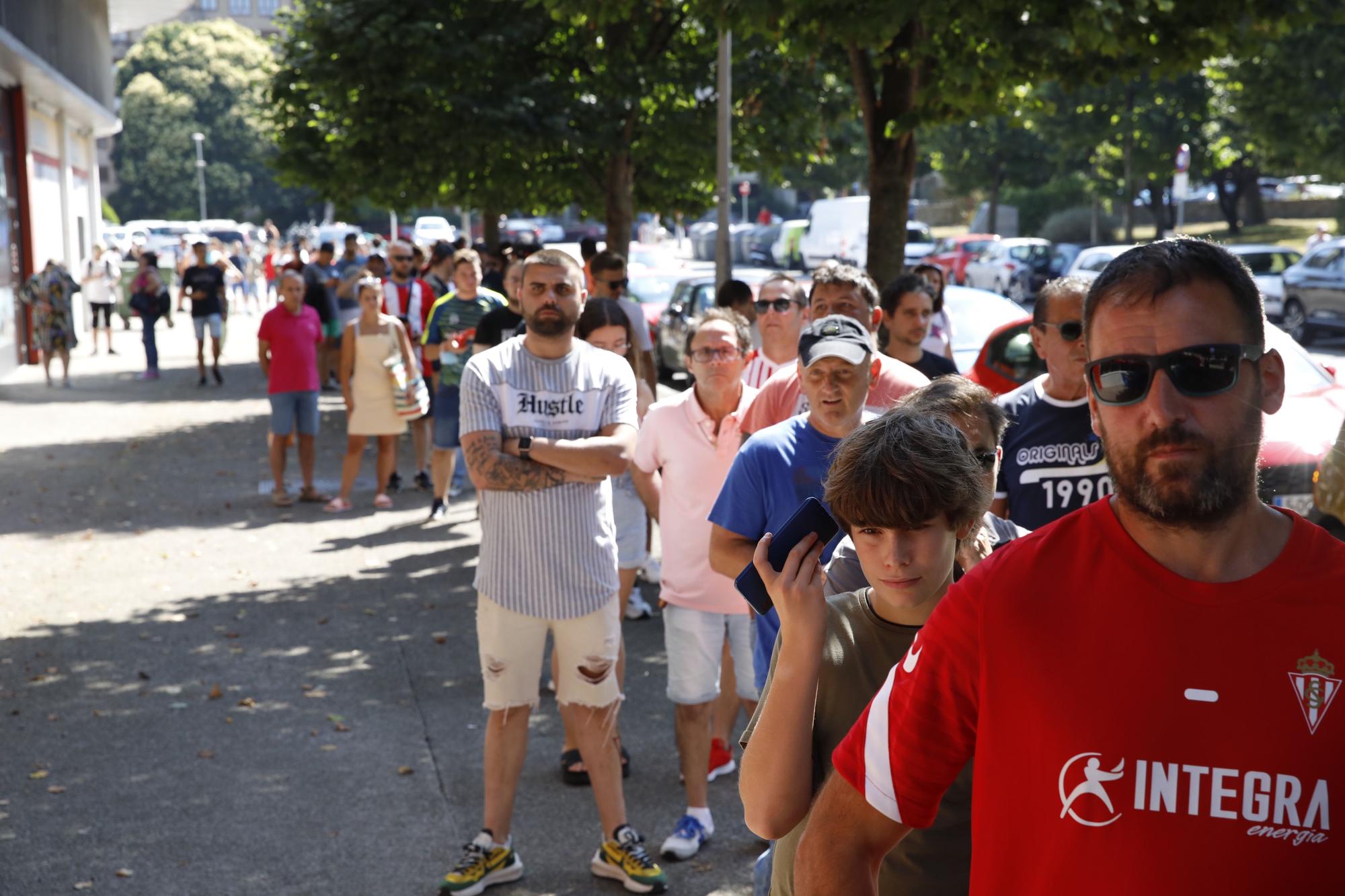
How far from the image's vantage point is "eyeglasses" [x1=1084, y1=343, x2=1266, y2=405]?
1.79 m

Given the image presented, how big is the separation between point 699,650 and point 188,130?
285 ft

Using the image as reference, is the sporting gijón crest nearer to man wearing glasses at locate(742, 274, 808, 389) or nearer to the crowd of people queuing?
the crowd of people queuing

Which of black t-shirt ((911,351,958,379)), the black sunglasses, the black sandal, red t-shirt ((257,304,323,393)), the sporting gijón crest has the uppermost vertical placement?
the black sunglasses

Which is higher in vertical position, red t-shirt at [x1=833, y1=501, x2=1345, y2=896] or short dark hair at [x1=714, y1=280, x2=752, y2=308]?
short dark hair at [x1=714, y1=280, x2=752, y2=308]

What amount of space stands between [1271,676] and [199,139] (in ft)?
266

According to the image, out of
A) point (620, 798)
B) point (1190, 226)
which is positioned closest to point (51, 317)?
point (620, 798)

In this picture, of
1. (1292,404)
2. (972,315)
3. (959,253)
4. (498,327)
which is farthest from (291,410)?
(959,253)

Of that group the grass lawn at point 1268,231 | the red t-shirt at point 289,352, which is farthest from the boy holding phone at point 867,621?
the grass lawn at point 1268,231

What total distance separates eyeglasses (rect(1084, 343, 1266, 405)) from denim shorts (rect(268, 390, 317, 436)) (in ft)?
35.5

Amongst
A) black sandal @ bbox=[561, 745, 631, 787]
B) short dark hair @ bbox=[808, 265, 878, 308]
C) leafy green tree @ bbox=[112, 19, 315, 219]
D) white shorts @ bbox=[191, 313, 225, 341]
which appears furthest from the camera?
leafy green tree @ bbox=[112, 19, 315, 219]

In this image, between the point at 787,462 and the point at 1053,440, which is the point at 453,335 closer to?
the point at 1053,440

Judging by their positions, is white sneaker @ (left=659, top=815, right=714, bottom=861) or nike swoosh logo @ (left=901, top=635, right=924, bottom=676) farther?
white sneaker @ (left=659, top=815, right=714, bottom=861)

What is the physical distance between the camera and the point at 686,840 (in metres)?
5.31

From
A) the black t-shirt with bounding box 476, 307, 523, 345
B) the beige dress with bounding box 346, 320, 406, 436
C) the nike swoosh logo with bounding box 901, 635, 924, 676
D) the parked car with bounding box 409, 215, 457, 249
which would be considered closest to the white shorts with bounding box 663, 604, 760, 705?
the nike swoosh logo with bounding box 901, 635, 924, 676
